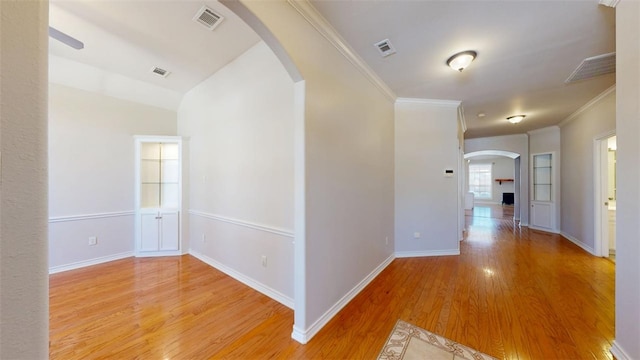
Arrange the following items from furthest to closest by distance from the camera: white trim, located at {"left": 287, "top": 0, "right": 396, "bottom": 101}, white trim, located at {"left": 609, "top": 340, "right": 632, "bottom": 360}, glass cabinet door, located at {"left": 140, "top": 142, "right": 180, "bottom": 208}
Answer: glass cabinet door, located at {"left": 140, "top": 142, "right": 180, "bottom": 208} < white trim, located at {"left": 287, "top": 0, "right": 396, "bottom": 101} < white trim, located at {"left": 609, "top": 340, "right": 632, "bottom": 360}

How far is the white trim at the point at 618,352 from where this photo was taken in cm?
162

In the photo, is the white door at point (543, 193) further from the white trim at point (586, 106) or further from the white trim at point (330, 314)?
the white trim at point (330, 314)

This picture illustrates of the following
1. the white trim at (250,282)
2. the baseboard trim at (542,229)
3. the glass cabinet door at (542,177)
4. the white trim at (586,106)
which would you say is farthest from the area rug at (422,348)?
the glass cabinet door at (542,177)

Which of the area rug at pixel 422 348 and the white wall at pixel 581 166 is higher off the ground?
the white wall at pixel 581 166

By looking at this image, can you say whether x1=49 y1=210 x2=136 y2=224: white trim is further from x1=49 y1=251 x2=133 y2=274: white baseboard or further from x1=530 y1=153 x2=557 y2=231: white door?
x1=530 y1=153 x2=557 y2=231: white door

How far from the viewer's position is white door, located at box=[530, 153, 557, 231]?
5.74 metres

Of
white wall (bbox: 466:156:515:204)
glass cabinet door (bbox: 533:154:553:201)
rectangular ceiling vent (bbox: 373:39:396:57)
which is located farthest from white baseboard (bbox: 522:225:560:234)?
white wall (bbox: 466:156:515:204)

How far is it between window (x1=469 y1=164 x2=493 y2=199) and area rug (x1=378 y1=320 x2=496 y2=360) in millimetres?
13669

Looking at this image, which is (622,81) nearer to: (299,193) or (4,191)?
(299,193)

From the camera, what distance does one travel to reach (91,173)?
3551 mm

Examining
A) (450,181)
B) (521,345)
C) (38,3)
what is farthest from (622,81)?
(38,3)

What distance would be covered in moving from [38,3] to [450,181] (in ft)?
15.1

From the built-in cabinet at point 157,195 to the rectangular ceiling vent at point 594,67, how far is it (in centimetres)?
572

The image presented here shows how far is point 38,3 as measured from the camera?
579mm
